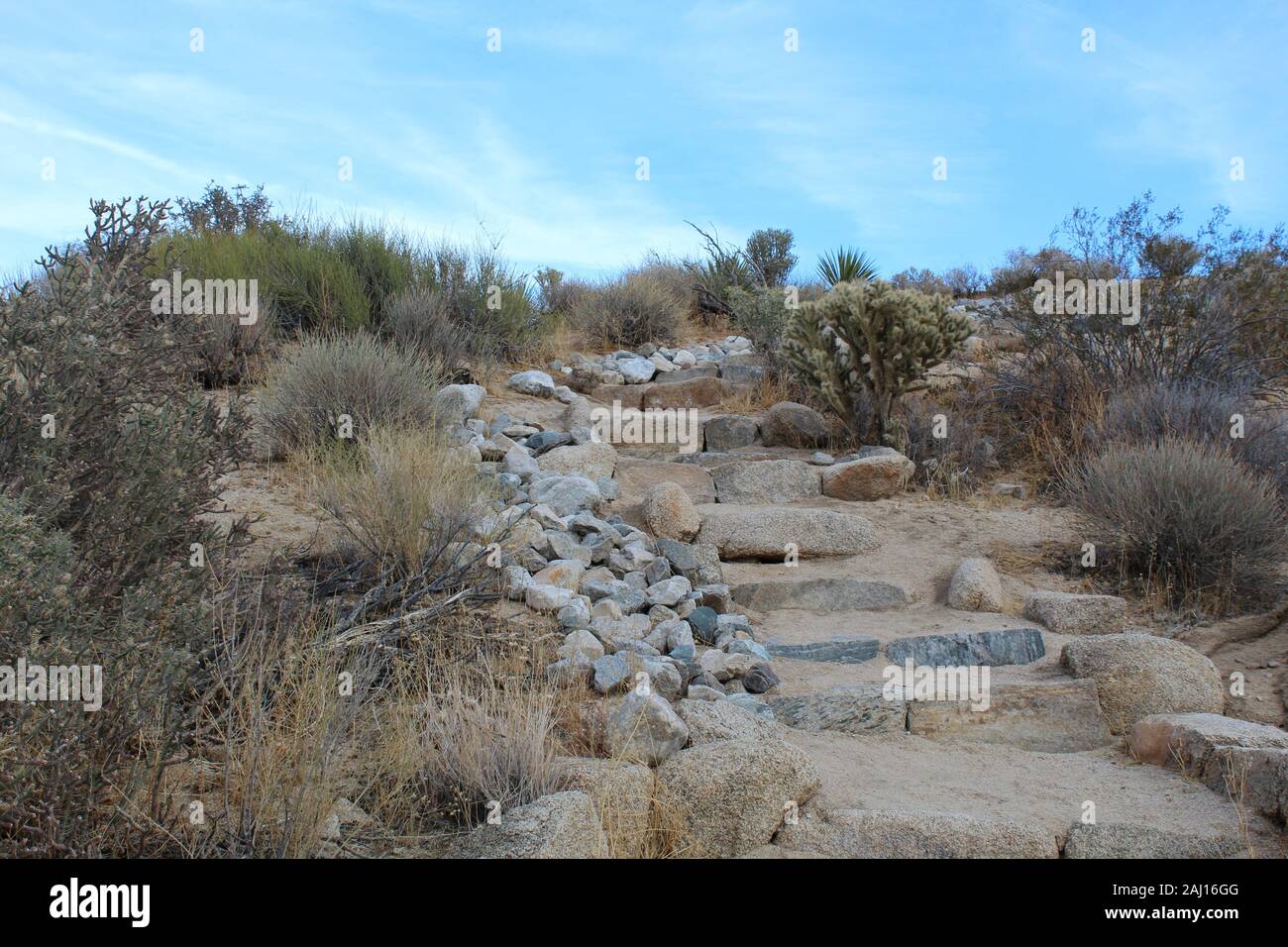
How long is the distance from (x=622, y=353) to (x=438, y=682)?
10108mm

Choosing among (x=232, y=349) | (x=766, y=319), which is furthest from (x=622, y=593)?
(x=766, y=319)

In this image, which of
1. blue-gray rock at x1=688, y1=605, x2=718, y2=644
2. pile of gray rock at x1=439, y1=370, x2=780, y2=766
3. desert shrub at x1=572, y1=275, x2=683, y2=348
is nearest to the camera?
pile of gray rock at x1=439, y1=370, x2=780, y2=766

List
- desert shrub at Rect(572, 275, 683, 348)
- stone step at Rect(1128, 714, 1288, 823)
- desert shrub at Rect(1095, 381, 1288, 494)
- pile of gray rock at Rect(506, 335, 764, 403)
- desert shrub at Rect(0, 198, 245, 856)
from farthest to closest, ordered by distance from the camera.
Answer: desert shrub at Rect(572, 275, 683, 348)
pile of gray rock at Rect(506, 335, 764, 403)
desert shrub at Rect(1095, 381, 1288, 494)
stone step at Rect(1128, 714, 1288, 823)
desert shrub at Rect(0, 198, 245, 856)

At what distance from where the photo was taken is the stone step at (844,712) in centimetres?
477

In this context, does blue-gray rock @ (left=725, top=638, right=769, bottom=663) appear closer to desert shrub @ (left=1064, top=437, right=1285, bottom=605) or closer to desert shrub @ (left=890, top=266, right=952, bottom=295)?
desert shrub @ (left=1064, top=437, right=1285, bottom=605)

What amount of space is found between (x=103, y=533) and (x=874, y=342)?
7.42 metres

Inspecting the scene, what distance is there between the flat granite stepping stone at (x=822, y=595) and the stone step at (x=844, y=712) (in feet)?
5.70

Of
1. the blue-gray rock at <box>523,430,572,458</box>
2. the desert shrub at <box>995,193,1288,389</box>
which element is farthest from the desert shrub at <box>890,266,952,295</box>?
the blue-gray rock at <box>523,430,572,458</box>

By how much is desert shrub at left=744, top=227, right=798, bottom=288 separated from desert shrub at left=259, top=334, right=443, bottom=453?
40.7ft

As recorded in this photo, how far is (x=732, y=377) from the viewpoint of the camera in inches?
505

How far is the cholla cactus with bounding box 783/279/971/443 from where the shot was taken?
30.7 feet

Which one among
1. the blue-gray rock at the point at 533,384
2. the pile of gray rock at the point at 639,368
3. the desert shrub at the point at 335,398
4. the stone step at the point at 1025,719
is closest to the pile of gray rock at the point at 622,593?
the desert shrub at the point at 335,398

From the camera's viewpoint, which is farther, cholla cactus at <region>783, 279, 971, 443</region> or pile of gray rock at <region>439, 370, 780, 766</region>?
cholla cactus at <region>783, 279, 971, 443</region>
